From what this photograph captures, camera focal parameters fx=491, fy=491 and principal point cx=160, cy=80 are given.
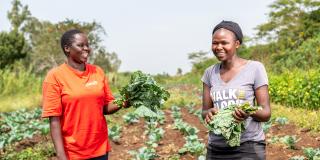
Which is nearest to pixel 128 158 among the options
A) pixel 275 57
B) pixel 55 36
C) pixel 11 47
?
pixel 275 57

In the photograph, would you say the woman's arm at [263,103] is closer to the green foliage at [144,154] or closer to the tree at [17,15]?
the green foliage at [144,154]

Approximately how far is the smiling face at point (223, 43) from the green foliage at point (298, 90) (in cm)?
811

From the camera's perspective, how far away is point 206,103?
12.2ft

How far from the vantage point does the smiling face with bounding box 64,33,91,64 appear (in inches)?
149

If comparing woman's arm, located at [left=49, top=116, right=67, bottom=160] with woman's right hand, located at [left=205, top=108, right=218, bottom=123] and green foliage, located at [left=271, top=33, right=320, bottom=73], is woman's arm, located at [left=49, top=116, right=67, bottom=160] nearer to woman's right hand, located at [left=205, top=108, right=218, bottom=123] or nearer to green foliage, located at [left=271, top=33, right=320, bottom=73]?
woman's right hand, located at [left=205, top=108, right=218, bottom=123]

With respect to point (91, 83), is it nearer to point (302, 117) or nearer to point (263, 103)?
point (263, 103)

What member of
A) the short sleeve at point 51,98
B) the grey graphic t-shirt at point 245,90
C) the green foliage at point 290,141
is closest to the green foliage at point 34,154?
Answer: the green foliage at point 290,141

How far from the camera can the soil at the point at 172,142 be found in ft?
24.2

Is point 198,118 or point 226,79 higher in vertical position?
point 226,79

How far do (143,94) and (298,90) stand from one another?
8.87m

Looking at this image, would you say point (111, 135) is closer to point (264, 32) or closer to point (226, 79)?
point (226, 79)

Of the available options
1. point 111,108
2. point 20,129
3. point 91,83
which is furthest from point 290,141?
point 20,129

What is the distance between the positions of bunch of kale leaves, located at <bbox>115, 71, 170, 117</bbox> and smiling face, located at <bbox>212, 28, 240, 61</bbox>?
0.77 m

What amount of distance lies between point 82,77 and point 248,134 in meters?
1.33
